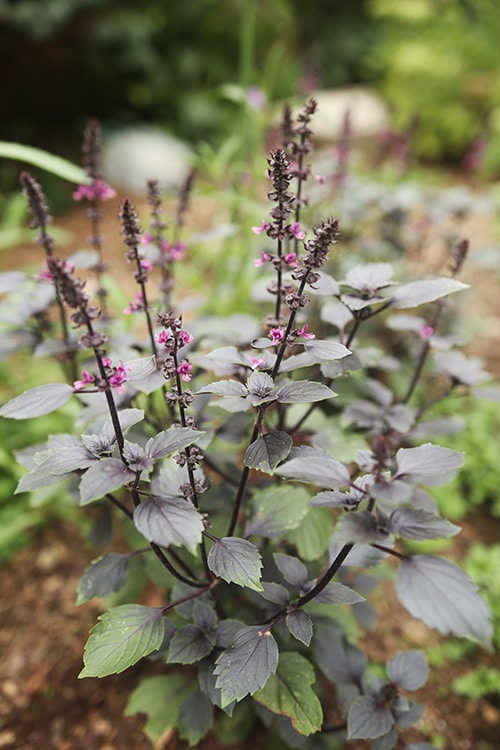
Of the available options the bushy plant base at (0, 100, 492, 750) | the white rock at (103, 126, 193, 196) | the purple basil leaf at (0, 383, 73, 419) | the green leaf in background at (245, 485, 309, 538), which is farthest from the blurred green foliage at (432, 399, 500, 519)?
the white rock at (103, 126, 193, 196)

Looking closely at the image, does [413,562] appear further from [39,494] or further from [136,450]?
[39,494]

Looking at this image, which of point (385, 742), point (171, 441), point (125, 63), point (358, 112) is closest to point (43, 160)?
point (171, 441)

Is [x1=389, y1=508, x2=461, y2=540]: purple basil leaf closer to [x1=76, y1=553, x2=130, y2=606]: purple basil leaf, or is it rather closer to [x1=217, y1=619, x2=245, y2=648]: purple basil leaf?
[x1=217, y1=619, x2=245, y2=648]: purple basil leaf

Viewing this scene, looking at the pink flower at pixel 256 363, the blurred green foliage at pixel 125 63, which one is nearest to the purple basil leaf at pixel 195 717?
the pink flower at pixel 256 363

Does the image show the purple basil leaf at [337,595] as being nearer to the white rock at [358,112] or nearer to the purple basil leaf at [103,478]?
the purple basil leaf at [103,478]

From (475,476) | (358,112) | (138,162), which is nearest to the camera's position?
(475,476)

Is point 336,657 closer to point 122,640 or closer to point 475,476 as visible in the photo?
point 122,640

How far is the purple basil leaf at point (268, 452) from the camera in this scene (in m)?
1.05

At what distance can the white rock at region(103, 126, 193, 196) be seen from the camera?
6.10 metres

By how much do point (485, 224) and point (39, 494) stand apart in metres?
5.39

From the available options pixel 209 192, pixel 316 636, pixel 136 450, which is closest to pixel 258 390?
pixel 136 450

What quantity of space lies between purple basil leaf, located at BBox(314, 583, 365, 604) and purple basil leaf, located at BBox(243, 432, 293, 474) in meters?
0.35

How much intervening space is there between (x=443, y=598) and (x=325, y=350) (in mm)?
513

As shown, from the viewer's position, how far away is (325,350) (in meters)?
1.09
